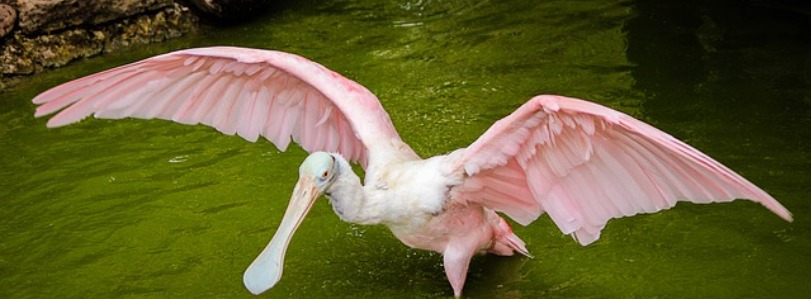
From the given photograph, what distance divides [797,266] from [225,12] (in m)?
4.99

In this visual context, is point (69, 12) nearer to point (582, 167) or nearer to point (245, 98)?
point (245, 98)

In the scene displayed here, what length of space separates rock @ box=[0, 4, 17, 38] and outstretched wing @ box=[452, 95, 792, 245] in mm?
4297

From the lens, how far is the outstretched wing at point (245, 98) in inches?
174

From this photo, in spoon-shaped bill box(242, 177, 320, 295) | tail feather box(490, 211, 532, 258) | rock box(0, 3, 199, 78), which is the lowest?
rock box(0, 3, 199, 78)

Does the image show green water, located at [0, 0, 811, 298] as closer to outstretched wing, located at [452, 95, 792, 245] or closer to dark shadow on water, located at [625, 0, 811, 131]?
dark shadow on water, located at [625, 0, 811, 131]

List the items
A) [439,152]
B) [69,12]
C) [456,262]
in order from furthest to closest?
[69,12] → [439,152] → [456,262]

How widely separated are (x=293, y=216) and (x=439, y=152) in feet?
6.03

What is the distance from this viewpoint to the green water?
14.9ft

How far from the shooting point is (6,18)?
290 inches

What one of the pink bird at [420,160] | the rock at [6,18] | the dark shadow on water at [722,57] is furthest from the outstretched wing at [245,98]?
the rock at [6,18]

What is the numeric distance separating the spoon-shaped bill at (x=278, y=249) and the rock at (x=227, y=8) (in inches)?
175

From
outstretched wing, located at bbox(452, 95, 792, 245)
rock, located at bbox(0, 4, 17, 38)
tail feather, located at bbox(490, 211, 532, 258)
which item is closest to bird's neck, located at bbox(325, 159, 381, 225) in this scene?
outstretched wing, located at bbox(452, 95, 792, 245)

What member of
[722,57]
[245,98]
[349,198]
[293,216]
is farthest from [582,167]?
[722,57]

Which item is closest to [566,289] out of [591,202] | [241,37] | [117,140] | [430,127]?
→ [591,202]
